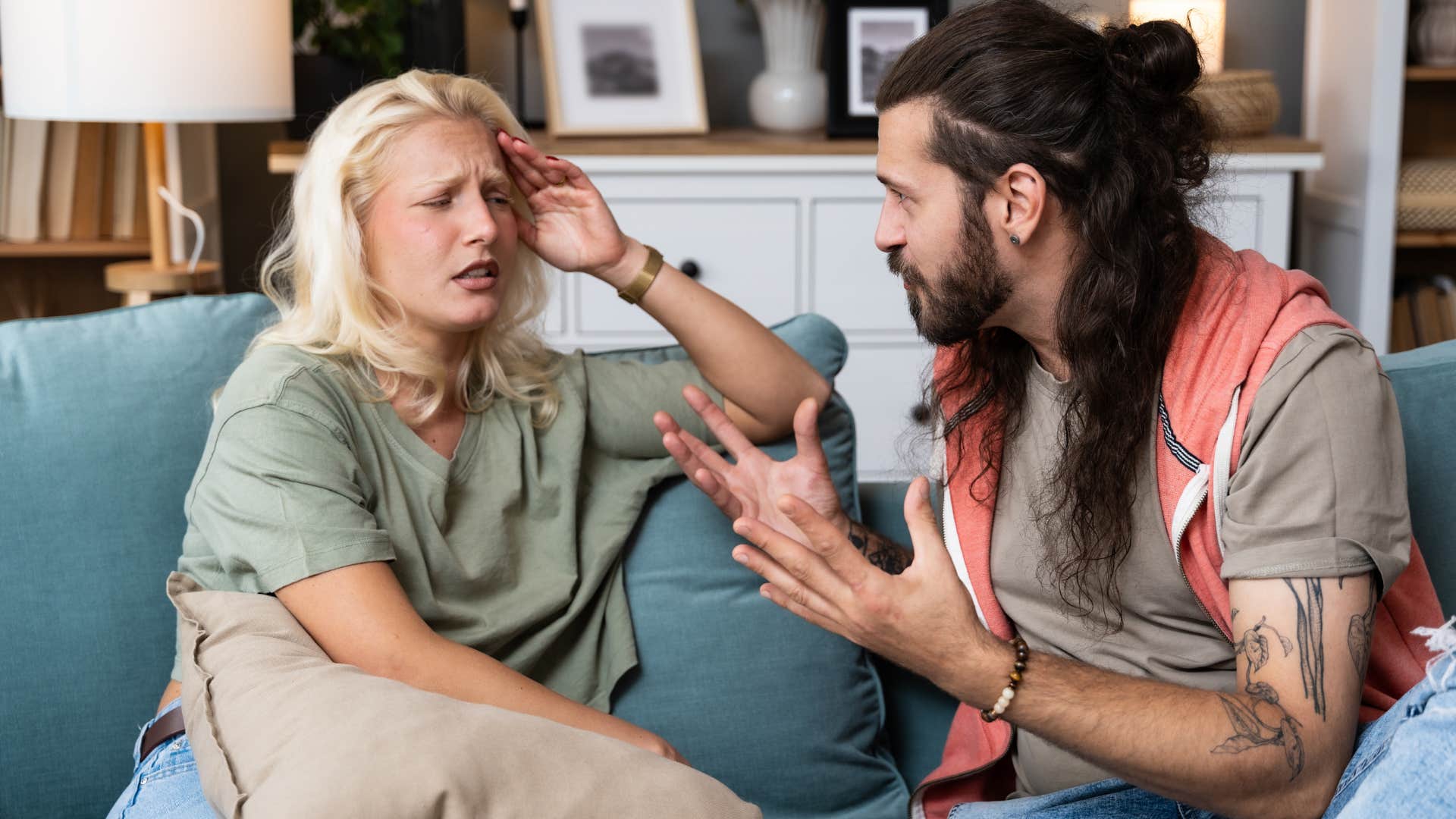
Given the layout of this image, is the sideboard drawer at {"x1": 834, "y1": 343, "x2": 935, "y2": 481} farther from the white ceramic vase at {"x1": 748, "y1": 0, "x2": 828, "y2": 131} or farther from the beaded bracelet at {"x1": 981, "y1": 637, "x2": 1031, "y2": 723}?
the beaded bracelet at {"x1": 981, "y1": 637, "x2": 1031, "y2": 723}

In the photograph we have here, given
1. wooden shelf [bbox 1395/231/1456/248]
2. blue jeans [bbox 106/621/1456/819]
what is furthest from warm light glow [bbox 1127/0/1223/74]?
blue jeans [bbox 106/621/1456/819]

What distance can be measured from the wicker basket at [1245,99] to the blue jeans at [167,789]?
2220 mm

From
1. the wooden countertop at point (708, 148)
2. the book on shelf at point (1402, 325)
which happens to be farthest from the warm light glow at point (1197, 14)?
the book on shelf at point (1402, 325)

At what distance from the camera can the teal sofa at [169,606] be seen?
135 centimetres

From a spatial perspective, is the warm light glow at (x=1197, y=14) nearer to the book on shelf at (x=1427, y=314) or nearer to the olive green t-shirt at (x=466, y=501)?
the book on shelf at (x=1427, y=314)

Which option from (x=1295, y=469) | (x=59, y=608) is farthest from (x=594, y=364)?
(x=1295, y=469)

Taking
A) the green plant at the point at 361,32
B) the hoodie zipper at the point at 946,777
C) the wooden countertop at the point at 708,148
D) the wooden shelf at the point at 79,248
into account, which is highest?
the green plant at the point at 361,32

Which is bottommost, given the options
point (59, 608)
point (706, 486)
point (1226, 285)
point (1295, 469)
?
point (59, 608)

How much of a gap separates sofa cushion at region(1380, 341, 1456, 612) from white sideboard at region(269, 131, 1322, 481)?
1273 millimetres

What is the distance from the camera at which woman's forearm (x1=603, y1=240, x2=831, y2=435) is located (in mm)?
1507

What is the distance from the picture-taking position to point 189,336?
147 cm

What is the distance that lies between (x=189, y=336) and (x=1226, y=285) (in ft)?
3.58

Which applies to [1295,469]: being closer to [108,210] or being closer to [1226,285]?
[1226,285]

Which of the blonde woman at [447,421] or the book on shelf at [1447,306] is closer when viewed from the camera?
the blonde woman at [447,421]
